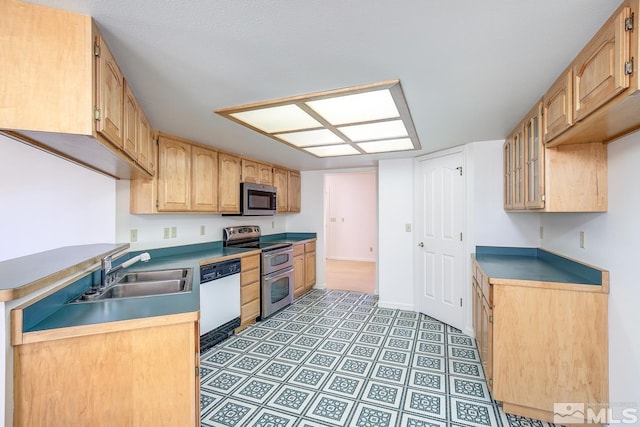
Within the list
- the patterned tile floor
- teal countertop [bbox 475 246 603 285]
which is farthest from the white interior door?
teal countertop [bbox 475 246 603 285]

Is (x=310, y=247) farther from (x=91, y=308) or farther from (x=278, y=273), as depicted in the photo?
(x=91, y=308)

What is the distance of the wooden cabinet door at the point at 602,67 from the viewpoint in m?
1.06

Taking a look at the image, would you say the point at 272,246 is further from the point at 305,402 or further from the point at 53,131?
the point at 53,131

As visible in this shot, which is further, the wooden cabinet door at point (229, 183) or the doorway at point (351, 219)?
the doorway at point (351, 219)

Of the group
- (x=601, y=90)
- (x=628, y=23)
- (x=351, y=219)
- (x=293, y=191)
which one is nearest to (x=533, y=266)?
(x=601, y=90)

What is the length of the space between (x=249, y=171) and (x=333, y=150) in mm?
1213

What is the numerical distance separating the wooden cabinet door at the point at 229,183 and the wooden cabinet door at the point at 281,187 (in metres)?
0.89

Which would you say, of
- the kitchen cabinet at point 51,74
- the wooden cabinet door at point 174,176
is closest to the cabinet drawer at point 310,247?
the wooden cabinet door at point 174,176

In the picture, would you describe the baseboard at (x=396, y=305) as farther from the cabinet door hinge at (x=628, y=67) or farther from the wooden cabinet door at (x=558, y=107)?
the cabinet door hinge at (x=628, y=67)

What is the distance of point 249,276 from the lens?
134 inches

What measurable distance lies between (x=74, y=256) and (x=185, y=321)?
3.40ft

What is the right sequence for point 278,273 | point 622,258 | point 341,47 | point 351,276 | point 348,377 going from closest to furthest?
1. point 341,47
2. point 622,258
3. point 348,377
4. point 278,273
5. point 351,276

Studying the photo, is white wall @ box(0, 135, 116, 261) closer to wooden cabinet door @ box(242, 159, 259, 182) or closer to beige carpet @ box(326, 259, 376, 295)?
wooden cabinet door @ box(242, 159, 259, 182)

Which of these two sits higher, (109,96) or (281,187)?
(109,96)
